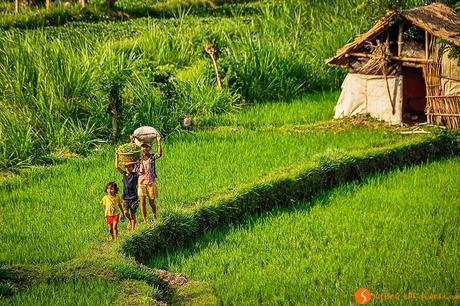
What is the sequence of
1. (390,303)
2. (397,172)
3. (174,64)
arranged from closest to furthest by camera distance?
(390,303) < (397,172) < (174,64)

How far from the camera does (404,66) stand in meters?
14.7

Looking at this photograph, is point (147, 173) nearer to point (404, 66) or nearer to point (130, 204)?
point (130, 204)

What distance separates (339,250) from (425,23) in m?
5.21

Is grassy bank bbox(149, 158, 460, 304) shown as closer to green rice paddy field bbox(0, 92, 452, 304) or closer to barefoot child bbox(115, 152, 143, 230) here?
green rice paddy field bbox(0, 92, 452, 304)

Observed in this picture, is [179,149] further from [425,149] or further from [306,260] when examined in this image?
[306,260]

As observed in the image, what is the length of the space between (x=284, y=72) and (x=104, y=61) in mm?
3261

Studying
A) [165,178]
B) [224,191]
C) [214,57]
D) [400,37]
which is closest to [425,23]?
[400,37]

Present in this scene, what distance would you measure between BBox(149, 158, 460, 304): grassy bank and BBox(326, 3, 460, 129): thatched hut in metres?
2.48

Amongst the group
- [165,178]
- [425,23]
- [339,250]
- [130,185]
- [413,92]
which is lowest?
[339,250]

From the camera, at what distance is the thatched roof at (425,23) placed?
44.2ft

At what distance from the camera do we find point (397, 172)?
12.1 meters

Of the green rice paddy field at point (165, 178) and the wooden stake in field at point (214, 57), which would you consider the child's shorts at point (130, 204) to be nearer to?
the green rice paddy field at point (165, 178)

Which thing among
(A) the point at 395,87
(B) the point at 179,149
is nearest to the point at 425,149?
(A) the point at 395,87

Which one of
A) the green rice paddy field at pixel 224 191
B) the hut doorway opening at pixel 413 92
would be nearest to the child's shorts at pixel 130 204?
the green rice paddy field at pixel 224 191
